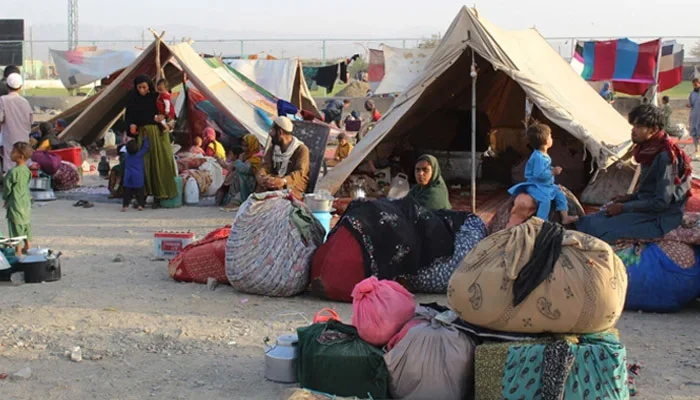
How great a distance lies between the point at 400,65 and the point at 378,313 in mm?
16256

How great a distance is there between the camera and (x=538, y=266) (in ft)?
13.1

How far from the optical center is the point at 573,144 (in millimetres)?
11109

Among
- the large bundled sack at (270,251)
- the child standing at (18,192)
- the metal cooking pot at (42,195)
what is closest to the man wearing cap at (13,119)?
the metal cooking pot at (42,195)

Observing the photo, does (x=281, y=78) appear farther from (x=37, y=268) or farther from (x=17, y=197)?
(x=37, y=268)

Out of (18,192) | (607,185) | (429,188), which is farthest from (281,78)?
(429,188)

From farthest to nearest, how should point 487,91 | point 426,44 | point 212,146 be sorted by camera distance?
point 426,44 → point 212,146 → point 487,91

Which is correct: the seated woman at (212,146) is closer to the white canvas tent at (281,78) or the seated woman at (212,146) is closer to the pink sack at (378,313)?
the white canvas tent at (281,78)

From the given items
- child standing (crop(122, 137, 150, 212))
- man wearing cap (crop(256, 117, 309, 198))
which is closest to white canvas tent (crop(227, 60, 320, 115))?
child standing (crop(122, 137, 150, 212))

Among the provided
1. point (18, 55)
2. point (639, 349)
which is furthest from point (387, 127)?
point (18, 55)

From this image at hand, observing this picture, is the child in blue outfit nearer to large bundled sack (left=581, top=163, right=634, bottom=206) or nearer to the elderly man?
the elderly man

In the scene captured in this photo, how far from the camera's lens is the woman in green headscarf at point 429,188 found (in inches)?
259

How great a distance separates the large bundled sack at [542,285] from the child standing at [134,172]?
6448 mm

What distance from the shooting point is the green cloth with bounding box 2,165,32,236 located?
6879 mm

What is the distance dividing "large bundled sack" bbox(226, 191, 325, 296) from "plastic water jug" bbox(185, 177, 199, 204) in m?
4.44
